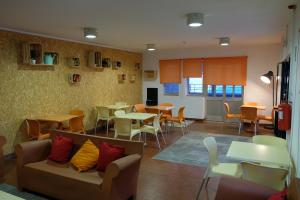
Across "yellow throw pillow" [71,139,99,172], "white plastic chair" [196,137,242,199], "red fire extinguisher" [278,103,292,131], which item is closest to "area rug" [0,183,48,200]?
"yellow throw pillow" [71,139,99,172]

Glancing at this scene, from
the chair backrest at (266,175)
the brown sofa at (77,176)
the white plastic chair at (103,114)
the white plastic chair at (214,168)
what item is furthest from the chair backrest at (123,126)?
the chair backrest at (266,175)

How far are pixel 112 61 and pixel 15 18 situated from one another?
374 cm

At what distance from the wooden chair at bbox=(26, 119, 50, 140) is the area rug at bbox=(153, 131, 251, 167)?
231cm

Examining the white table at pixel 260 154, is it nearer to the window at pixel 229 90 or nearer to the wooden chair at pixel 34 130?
the wooden chair at pixel 34 130

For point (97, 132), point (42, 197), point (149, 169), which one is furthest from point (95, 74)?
point (42, 197)

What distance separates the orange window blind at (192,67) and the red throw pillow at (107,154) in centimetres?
586

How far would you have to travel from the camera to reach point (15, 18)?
3.82 m

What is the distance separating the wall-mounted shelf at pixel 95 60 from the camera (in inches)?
253

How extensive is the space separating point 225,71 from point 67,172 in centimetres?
632

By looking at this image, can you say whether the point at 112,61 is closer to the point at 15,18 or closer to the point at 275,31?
the point at 15,18

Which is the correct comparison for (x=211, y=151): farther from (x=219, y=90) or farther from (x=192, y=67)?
(x=192, y=67)

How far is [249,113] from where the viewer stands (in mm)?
6289

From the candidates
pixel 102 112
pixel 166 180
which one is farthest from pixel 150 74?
pixel 166 180

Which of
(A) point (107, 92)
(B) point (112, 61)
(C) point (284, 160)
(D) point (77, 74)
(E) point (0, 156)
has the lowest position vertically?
(E) point (0, 156)
